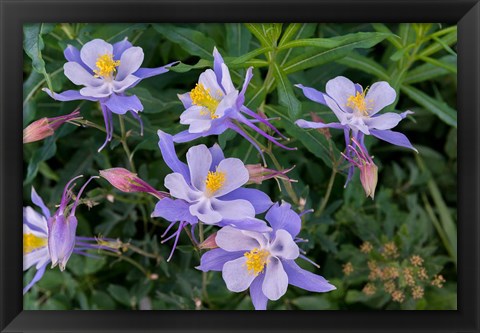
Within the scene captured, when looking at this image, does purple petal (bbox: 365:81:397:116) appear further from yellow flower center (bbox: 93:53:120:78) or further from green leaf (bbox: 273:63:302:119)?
yellow flower center (bbox: 93:53:120:78)

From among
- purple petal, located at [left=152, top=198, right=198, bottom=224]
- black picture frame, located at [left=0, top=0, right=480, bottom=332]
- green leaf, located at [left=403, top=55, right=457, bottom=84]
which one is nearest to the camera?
purple petal, located at [left=152, top=198, right=198, bottom=224]

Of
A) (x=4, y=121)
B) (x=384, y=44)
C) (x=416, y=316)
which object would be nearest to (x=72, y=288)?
(x=4, y=121)

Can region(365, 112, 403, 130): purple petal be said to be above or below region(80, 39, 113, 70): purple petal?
below

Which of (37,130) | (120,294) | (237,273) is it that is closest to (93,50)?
(37,130)

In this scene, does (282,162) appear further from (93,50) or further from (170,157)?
(93,50)

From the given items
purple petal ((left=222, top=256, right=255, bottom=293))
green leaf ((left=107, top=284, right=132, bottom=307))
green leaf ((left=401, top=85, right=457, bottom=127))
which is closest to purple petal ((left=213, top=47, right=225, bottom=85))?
purple petal ((left=222, top=256, right=255, bottom=293))

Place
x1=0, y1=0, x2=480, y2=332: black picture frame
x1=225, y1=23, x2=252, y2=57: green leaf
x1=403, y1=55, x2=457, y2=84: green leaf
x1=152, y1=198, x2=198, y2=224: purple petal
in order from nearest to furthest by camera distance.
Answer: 1. x1=152, y1=198, x2=198, y2=224: purple petal
2. x1=0, y1=0, x2=480, y2=332: black picture frame
3. x1=225, y1=23, x2=252, y2=57: green leaf
4. x1=403, y1=55, x2=457, y2=84: green leaf

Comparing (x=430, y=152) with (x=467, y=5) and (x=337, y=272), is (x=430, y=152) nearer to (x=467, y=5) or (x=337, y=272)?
(x=337, y=272)

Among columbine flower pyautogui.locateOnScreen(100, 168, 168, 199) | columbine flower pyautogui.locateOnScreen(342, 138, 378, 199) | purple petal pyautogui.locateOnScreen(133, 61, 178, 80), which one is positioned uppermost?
purple petal pyautogui.locateOnScreen(133, 61, 178, 80)
